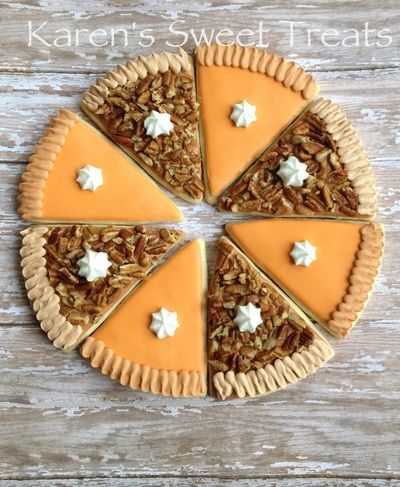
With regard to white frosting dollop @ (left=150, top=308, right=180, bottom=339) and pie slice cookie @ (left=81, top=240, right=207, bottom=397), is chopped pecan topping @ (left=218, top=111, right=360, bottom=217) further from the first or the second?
white frosting dollop @ (left=150, top=308, right=180, bottom=339)

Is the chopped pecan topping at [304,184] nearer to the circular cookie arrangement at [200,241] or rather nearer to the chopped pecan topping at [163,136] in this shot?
the circular cookie arrangement at [200,241]

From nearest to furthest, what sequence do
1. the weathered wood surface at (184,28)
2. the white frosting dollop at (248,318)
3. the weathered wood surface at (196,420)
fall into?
the white frosting dollop at (248,318) < the weathered wood surface at (196,420) < the weathered wood surface at (184,28)

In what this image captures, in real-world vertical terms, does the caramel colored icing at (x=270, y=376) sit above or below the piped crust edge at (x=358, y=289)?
below

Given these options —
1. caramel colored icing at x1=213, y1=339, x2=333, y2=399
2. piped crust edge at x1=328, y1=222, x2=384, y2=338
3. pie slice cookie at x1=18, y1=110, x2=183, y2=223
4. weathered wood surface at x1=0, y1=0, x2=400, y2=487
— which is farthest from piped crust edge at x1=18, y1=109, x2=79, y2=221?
piped crust edge at x1=328, y1=222, x2=384, y2=338

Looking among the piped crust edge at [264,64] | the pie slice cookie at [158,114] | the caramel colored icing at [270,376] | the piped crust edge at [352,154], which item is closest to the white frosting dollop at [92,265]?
the pie slice cookie at [158,114]

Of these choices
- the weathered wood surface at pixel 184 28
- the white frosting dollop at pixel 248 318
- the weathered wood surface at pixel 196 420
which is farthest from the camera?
the weathered wood surface at pixel 184 28
